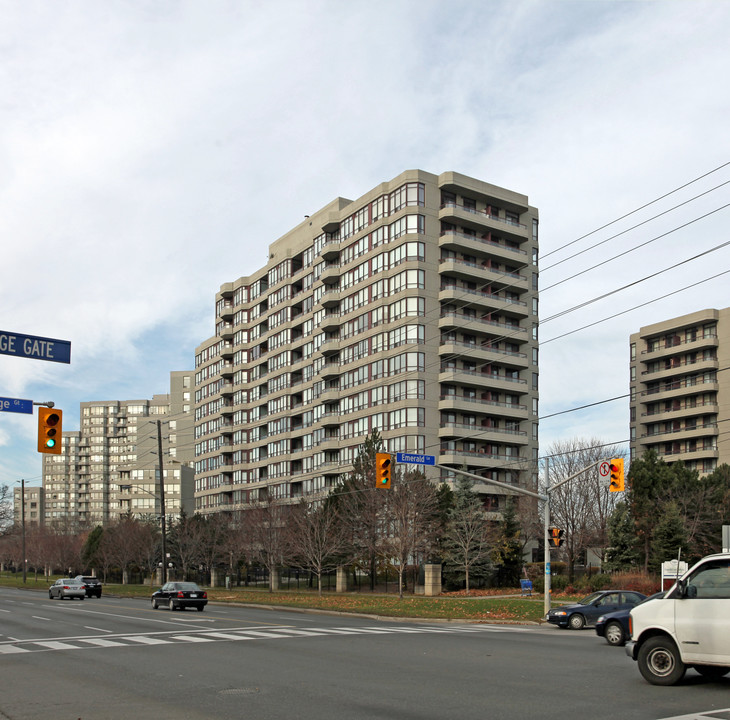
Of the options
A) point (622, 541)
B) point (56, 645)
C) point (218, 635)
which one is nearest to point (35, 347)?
point (56, 645)

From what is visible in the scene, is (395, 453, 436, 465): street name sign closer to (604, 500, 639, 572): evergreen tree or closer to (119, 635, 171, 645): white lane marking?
(119, 635, 171, 645): white lane marking

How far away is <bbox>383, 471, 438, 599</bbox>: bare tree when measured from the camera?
182 feet

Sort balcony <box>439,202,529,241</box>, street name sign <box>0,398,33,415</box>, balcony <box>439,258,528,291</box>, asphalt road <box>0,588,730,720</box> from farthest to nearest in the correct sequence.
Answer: balcony <box>439,202,529,241</box>, balcony <box>439,258,528,291</box>, street name sign <box>0,398,33,415</box>, asphalt road <box>0,588,730,720</box>

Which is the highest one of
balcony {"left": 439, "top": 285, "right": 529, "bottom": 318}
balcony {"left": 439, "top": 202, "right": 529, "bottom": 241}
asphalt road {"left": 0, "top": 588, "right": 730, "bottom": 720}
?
balcony {"left": 439, "top": 202, "right": 529, "bottom": 241}

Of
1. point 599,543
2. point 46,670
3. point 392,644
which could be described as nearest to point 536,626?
point 392,644

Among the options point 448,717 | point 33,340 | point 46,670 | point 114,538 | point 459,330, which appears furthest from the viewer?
point 114,538

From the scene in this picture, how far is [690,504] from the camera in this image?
2429 inches

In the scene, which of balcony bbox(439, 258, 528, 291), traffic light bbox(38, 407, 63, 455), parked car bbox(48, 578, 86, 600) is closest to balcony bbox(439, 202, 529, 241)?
balcony bbox(439, 258, 528, 291)

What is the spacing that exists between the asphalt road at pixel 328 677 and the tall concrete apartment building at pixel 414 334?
167ft

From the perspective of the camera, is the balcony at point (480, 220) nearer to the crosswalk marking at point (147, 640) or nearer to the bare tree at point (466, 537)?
the bare tree at point (466, 537)

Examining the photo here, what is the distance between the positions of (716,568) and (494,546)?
50.7 meters

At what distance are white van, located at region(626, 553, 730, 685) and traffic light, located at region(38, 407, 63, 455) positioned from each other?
14854mm

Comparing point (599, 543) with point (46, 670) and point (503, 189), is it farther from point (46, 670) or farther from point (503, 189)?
point (46, 670)

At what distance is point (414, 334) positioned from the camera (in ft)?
260
